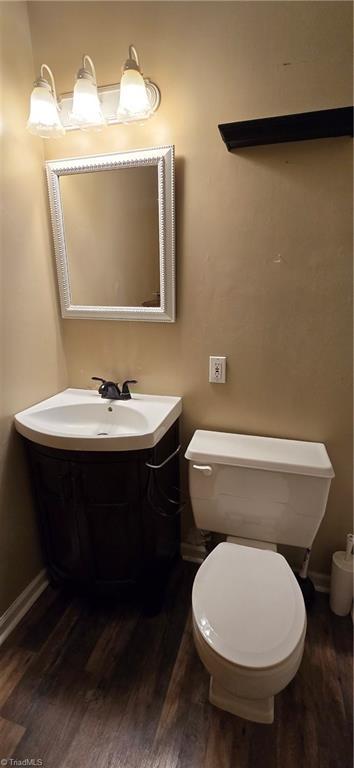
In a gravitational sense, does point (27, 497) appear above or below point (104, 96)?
below

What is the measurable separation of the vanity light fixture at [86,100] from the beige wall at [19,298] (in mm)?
251

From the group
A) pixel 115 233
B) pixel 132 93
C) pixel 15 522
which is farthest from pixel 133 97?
pixel 15 522

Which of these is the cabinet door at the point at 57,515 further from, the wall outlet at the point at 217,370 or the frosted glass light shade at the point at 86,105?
the frosted glass light shade at the point at 86,105

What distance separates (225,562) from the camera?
1203 millimetres

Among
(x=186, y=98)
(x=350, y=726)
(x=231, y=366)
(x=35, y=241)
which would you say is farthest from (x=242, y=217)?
(x=350, y=726)

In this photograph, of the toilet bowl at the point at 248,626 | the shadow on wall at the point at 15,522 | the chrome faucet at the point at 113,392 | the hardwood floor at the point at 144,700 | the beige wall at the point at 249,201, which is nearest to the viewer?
the toilet bowl at the point at 248,626

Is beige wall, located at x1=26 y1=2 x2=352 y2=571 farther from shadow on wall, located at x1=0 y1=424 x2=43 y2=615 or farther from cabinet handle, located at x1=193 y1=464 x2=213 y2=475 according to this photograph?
shadow on wall, located at x1=0 y1=424 x2=43 y2=615

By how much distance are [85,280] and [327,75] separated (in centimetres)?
114

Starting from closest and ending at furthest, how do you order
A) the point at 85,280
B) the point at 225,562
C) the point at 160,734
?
the point at 160,734
the point at 225,562
the point at 85,280

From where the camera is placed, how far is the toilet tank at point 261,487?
1254 mm

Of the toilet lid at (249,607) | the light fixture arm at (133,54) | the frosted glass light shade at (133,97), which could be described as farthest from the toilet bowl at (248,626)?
the light fixture arm at (133,54)

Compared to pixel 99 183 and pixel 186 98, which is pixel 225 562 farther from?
pixel 186 98

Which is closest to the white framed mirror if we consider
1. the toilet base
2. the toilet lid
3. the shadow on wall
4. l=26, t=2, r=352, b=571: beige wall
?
l=26, t=2, r=352, b=571: beige wall

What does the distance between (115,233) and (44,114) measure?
458 mm
